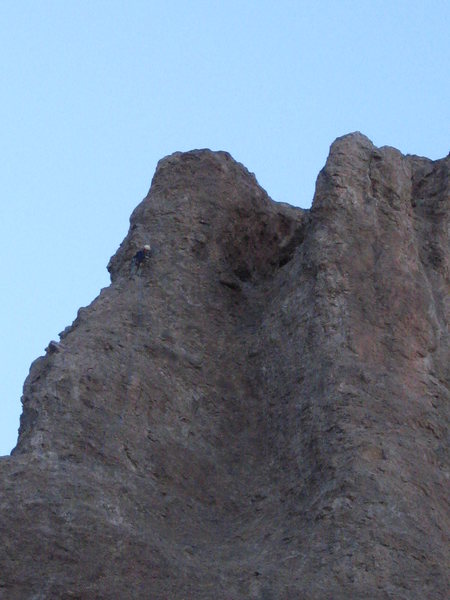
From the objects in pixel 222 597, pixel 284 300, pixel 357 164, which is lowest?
pixel 222 597

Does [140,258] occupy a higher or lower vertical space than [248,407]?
higher

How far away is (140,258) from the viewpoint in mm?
14836

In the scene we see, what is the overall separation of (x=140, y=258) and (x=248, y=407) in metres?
2.27

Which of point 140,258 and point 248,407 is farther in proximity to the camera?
point 140,258

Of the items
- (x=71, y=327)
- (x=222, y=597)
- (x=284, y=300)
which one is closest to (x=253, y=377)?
(x=284, y=300)

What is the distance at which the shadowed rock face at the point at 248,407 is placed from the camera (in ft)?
34.7

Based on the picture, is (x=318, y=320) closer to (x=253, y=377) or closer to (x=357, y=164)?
(x=253, y=377)

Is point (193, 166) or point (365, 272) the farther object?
point (193, 166)

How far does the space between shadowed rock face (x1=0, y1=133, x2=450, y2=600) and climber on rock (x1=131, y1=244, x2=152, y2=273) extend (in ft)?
0.27

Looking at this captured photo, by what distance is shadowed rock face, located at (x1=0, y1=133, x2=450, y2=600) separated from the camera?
34.7ft

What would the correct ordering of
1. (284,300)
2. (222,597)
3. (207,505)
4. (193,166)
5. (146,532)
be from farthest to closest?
(193,166) → (284,300) → (207,505) → (146,532) → (222,597)

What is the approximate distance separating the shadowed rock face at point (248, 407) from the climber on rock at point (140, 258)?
0.08 meters

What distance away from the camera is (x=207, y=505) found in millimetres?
12219

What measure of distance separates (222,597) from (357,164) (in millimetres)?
6131
